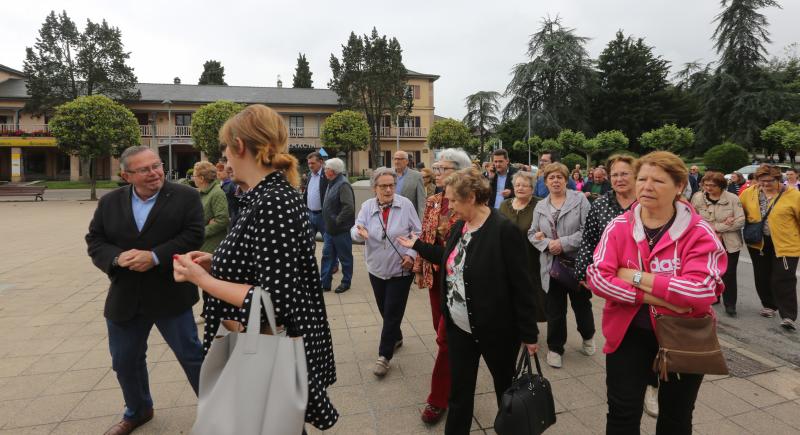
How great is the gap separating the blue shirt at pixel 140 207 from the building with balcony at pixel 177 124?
35.6m

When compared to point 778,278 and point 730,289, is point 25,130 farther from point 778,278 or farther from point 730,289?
point 778,278

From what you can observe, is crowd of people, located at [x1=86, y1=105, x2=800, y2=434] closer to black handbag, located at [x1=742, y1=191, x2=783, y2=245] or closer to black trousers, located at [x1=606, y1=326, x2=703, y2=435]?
black trousers, located at [x1=606, y1=326, x2=703, y2=435]

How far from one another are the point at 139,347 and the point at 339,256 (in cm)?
393

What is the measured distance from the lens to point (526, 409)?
2.15 m

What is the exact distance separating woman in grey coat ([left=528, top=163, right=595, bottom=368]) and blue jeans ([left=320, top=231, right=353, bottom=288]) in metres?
3.16

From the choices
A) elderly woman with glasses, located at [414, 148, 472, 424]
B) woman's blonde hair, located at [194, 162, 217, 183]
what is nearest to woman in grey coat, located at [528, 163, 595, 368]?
elderly woman with glasses, located at [414, 148, 472, 424]

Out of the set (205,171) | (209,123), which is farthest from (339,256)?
(209,123)

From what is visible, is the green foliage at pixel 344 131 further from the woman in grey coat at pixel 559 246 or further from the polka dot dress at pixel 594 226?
the polka dot dress at pixel 594 226

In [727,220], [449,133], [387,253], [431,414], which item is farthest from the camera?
[449,133]

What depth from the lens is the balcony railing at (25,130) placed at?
37469 mm

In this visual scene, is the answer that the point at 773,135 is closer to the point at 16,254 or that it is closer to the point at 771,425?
the point at 771,425

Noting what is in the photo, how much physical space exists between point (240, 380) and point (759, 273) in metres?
6.60

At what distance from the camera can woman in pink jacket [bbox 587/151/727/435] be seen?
201 cm

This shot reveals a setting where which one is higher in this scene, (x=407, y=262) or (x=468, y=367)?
(x=407, y=262)
